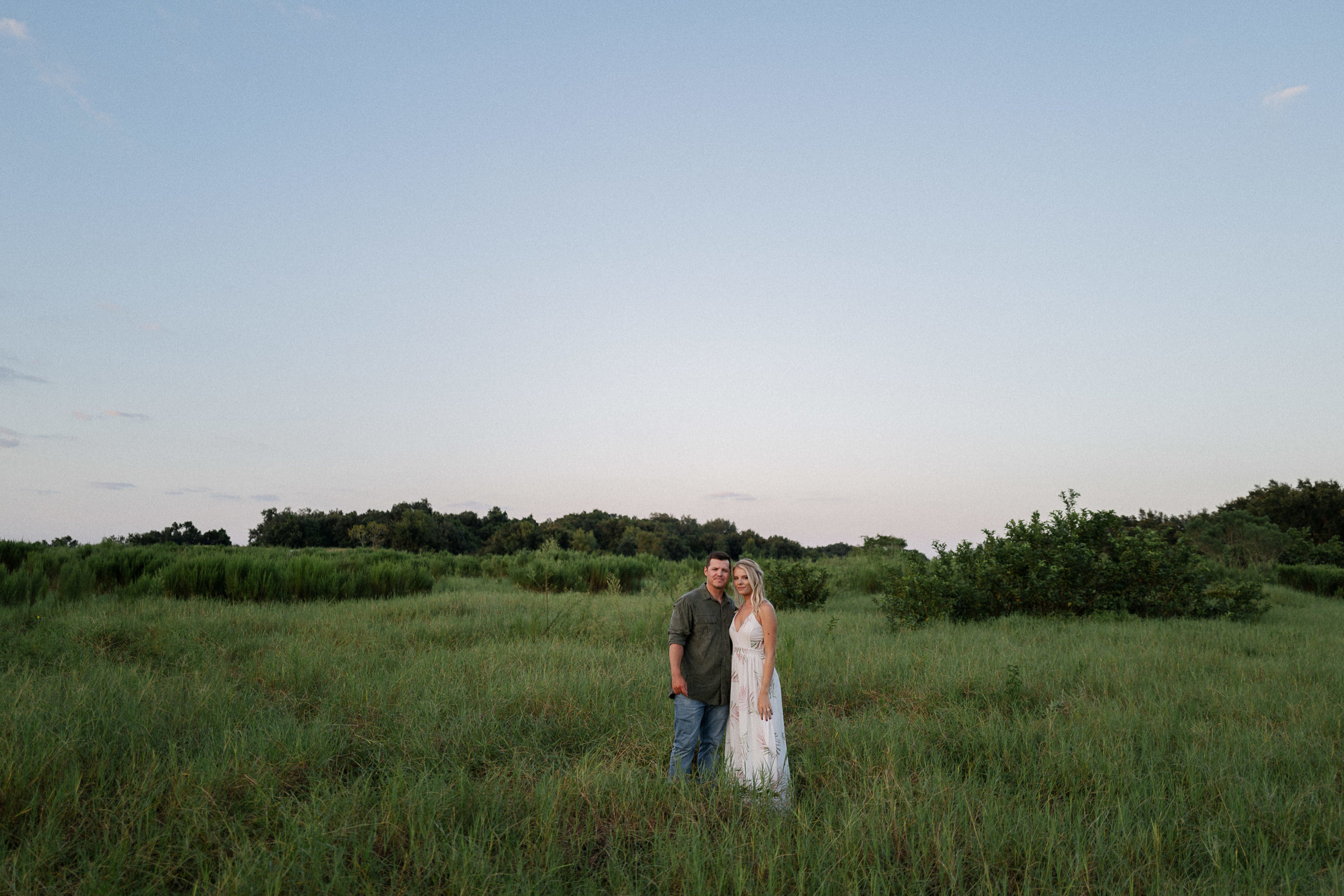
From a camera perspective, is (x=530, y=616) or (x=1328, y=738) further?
(x=530, y=616)

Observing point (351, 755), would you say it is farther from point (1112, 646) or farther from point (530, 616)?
point (1112, 646)

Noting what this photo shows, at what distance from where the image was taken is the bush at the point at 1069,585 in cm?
1280

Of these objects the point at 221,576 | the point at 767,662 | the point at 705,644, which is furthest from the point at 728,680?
the point at 221,576

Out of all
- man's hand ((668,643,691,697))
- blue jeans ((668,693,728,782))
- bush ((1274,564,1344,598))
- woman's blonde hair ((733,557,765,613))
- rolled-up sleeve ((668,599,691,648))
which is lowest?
bush ((1274,564,1344,598))

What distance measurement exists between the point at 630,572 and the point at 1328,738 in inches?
698

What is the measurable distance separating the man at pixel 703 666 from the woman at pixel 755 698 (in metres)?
0.10

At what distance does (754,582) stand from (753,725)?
3.10ft

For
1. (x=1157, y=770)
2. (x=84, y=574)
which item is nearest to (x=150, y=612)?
(x=84, y=574)

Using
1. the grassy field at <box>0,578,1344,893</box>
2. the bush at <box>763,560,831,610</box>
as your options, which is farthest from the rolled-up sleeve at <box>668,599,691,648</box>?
the bush at <box>763,560,831,610</box>

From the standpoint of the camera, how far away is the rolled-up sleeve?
16.8 feet

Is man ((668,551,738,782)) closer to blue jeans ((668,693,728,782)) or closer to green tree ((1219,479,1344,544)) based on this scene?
blue jeans ((668,693,728,782))

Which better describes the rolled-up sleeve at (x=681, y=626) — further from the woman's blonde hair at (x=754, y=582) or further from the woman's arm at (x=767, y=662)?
the woman's arm at (x=767, y=662)

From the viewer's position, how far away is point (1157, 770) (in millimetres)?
4758

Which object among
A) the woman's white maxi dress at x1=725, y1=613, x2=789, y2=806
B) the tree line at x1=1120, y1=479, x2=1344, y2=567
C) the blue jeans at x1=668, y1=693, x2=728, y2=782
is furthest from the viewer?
the tree line at x1=1120, y1=479, x2=1344, y2=567
